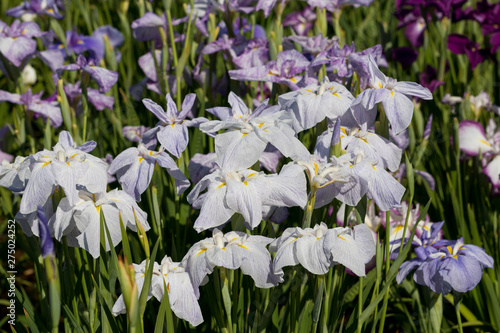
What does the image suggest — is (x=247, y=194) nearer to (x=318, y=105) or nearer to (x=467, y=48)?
(x=318, y=105)

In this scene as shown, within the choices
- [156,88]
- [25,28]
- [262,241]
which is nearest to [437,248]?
[262,241]

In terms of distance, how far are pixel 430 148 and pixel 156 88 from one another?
1491 millimetres

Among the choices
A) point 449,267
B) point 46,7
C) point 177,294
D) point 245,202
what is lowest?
point 449,267

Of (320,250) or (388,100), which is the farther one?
(388,100)

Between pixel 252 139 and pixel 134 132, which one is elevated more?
pixel 252 139

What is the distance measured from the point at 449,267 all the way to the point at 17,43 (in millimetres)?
2069

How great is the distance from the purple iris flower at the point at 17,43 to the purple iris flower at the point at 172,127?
42.7 inches

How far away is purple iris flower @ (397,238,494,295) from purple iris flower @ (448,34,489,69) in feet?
5.28

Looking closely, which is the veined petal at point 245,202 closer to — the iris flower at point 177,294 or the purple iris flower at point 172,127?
the iris flower at point 177,294

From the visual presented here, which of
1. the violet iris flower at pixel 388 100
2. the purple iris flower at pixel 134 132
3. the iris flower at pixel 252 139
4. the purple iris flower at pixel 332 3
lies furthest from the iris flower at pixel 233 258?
the purple iris flower at pixel 332 3

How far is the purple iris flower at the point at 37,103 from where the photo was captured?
231cm

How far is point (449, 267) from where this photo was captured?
4.93 feet

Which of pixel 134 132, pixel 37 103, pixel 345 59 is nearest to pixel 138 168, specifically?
pixel 134 132

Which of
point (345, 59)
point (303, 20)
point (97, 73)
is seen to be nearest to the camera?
point (345, 59)
